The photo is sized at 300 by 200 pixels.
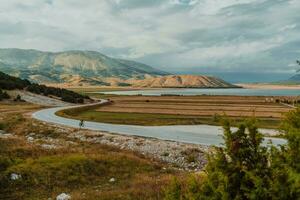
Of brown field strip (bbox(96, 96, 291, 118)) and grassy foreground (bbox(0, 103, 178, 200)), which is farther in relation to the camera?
brown field strip (bbox(96, 96, 291, 118))

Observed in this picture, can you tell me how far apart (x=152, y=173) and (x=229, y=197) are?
21508 millimetres

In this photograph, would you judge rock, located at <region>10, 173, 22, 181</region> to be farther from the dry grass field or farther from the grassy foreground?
the dry grass field

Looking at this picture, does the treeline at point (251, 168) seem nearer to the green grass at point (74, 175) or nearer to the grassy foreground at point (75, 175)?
the grassy foreground at point (75, 175)

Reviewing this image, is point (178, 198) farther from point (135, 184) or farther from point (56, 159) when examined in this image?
point (56, 159)

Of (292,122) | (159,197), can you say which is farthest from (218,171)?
(159,197)

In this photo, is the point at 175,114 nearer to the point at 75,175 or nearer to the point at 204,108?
the point at 204,108

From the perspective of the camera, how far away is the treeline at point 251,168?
7512 mm

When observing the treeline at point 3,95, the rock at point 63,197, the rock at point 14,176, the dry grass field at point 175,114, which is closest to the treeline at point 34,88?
the treeline at point 3,95

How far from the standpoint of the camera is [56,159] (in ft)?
98.5

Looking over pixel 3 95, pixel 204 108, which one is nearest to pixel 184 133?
pixel 204 108

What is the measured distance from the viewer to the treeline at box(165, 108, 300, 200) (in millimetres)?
7512

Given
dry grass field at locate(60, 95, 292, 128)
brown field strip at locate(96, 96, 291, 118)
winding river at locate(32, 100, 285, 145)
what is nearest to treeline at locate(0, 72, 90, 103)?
brown field strip at locate(96, 96, 291, 118)

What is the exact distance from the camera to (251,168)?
27.7 ft

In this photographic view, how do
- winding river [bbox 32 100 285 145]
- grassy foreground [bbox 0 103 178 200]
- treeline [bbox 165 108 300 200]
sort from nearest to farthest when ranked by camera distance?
treeline [bbox 165 108 300 200], grassy foreground [bbox 0 103 178 200], winding river [bbox 32 100 285 145]
